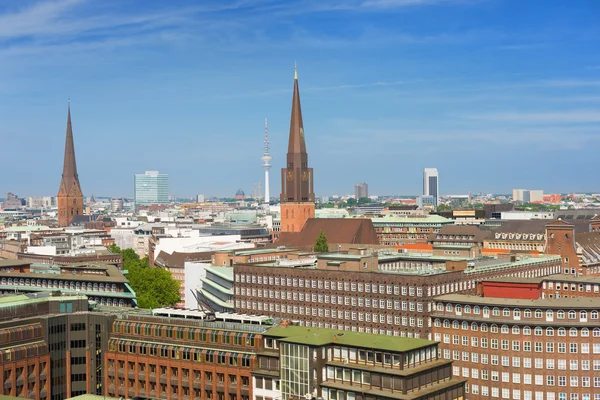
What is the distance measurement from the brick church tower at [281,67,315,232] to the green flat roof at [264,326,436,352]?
11941cm

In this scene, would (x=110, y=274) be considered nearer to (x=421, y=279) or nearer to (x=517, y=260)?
(x=421, y=279)

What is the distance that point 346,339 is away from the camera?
6825 centimetres

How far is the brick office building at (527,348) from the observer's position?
8162 cm

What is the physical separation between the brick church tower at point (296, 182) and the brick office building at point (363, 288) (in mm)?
75615

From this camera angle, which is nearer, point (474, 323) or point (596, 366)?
point (596, 366)

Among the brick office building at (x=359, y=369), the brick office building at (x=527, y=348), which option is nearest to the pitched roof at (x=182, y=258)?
the brick office building at (x=527, y=348)

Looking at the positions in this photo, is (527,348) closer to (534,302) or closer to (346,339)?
(534,302)

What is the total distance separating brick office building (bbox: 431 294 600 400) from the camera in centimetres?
8162

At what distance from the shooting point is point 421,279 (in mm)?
92312

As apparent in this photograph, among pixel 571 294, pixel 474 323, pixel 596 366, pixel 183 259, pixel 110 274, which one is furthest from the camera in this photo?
pixel 183 259

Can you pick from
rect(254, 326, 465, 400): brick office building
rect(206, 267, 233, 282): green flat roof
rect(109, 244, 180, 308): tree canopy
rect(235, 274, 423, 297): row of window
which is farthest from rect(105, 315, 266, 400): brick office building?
rect(109, 244, 180, 308): tree canopy

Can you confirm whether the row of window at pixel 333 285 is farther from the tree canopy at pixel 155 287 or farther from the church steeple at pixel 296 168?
the church steeple at pixel 296 168

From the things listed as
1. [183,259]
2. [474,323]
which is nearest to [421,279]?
[474,323]

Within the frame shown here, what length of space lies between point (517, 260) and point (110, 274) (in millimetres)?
54482
